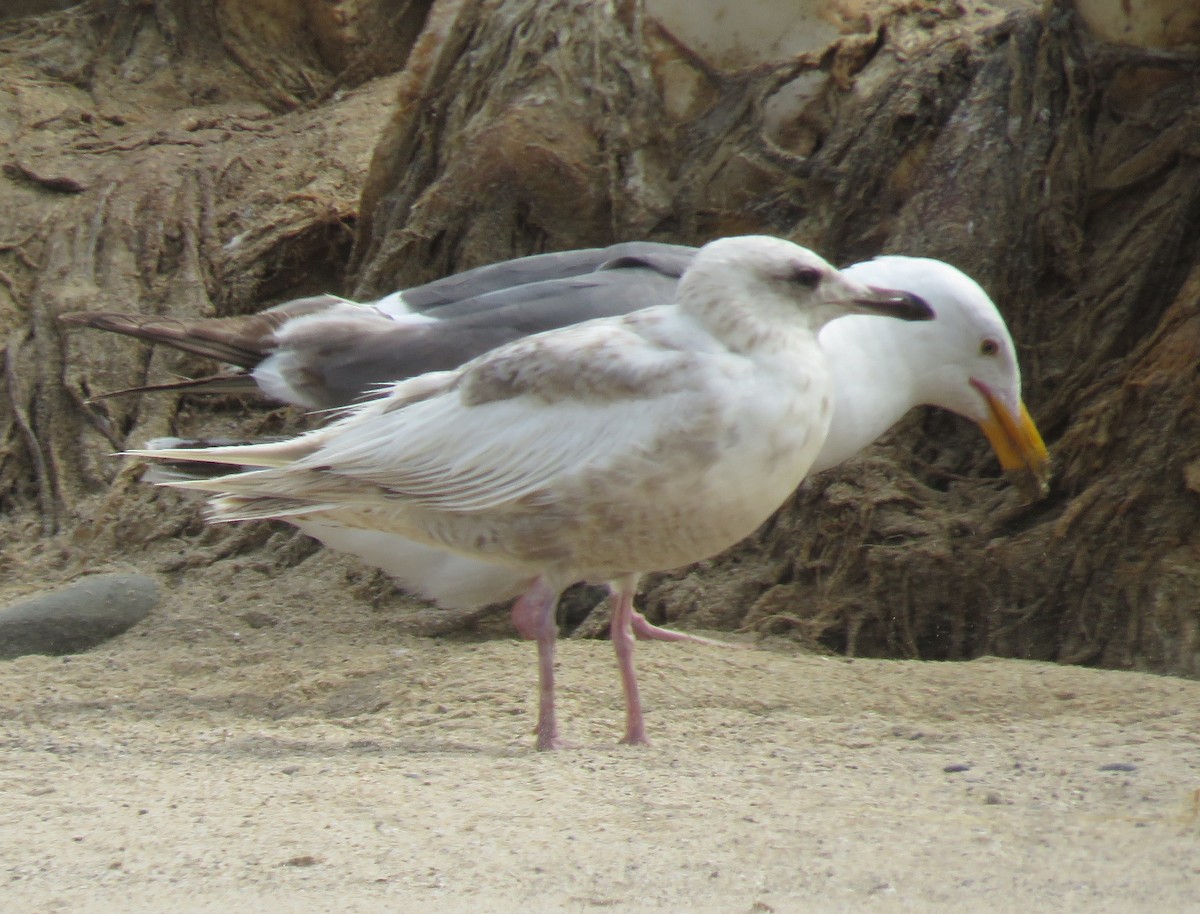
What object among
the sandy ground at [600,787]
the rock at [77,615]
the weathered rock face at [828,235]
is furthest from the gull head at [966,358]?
the rock at [77,615]

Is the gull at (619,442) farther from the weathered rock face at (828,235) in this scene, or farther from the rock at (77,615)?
the rock at (77,615)

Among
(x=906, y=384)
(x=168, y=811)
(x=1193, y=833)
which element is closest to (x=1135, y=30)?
(x=906, y=384)

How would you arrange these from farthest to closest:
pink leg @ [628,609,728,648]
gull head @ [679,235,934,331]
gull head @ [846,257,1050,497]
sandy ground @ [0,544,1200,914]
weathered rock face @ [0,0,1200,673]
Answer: pink leg @ [628,609,728,648] < weathered rock face @ [0,0,1200,673] < gull head @ [846,257,1050,497] < gull head @ [679,235,934,331] < sandy ground @ [0,544,1200,914]

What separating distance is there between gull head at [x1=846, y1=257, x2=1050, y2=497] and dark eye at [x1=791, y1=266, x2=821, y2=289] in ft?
3.40

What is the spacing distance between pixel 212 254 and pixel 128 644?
2630 mm

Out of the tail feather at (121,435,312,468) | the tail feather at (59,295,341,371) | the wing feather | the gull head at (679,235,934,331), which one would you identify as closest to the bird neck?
the gull head at (679,235,934,331)

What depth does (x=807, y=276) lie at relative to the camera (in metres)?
Answer: 3.82

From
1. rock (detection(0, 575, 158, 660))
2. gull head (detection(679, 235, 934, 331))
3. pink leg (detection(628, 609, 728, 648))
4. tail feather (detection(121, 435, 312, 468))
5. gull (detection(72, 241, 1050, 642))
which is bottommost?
rock (detection(0, 575, 158, 660))

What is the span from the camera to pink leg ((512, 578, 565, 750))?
3910 mm

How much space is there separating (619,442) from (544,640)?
0.57 m

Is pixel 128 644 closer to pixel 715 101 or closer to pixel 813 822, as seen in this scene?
pixel 715 101

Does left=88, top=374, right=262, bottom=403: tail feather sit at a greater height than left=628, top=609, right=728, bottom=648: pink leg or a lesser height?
greater

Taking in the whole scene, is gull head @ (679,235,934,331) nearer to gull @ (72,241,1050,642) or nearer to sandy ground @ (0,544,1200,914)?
gull @ (72,241,1050,642)

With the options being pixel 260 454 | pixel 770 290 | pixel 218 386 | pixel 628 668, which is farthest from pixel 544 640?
pixel 218 386
